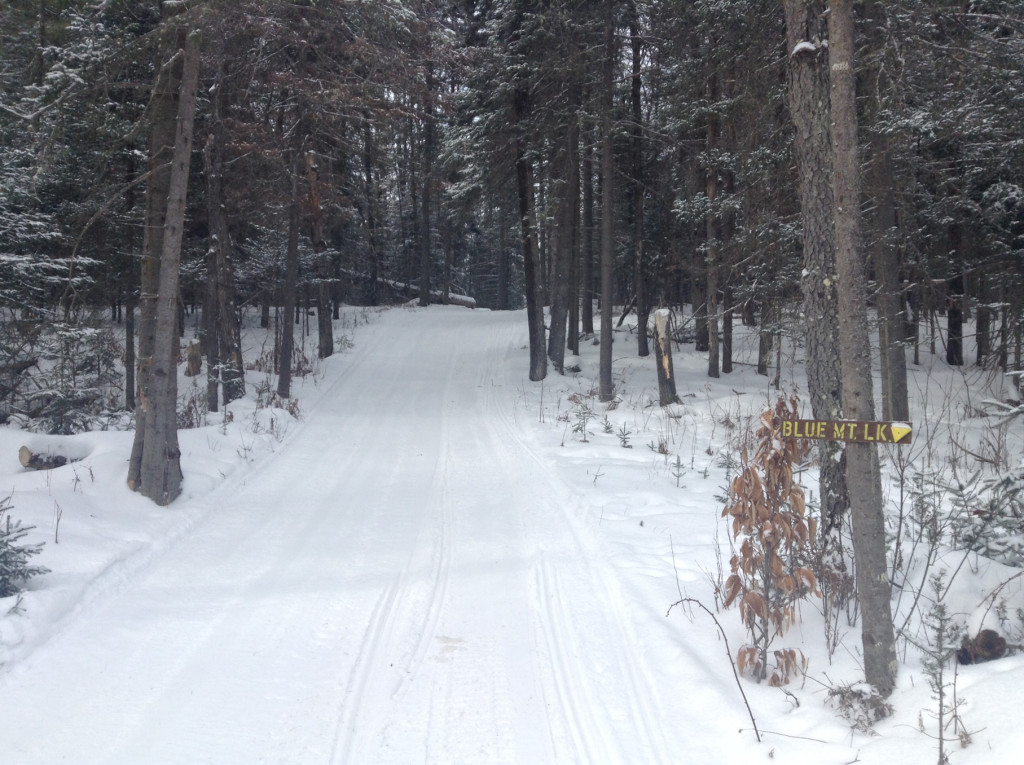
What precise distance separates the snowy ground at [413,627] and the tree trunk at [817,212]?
4.35 feet

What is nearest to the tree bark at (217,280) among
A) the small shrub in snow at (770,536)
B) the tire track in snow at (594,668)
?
the tire track in snow at (594,668)

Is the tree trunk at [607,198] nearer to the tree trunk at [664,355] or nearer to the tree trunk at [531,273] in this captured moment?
the tree trunk at [664,355]

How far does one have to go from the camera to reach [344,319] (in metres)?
34.5

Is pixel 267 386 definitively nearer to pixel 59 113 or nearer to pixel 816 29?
pixel 59 113

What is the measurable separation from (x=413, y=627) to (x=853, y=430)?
3.45 metres

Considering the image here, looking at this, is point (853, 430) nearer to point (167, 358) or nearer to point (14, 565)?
point (14, 565)

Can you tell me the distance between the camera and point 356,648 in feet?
17.0

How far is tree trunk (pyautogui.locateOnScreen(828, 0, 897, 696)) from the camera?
401 cm

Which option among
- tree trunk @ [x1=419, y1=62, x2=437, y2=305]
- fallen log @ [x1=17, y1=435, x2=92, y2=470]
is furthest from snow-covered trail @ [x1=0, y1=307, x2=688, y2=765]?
tree trunk @ [x1=419, y1=62, x2=437, y2=305]

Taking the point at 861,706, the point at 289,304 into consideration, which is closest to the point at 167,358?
the point at 861,706

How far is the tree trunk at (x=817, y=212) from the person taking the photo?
4.80 metres

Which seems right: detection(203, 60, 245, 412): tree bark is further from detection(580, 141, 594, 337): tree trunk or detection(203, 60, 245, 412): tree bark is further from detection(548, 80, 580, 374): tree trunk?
detection(580, 141, 594, 337): tree trunk

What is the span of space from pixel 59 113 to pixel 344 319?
25799mm

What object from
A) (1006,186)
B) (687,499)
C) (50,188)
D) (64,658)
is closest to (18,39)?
(50,188)
